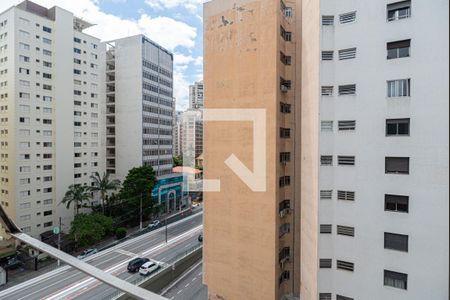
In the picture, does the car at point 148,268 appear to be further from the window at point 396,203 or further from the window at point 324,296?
the window at point 396,203

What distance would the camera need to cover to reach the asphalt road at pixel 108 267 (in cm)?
1365

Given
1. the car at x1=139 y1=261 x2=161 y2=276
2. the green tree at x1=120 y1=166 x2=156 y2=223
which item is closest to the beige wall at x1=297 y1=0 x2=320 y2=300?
the car at x1=139 y1=261 x2=161 y2=276

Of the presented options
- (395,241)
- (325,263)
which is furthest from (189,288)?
(395,241)

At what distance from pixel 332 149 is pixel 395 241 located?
10.7 feet

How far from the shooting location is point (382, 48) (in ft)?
25.8

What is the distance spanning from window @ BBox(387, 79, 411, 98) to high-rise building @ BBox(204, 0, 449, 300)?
36mm

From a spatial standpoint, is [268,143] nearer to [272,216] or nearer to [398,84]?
[272,216]

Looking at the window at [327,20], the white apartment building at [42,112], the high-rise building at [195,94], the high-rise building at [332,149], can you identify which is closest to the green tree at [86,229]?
the white apartment building at [42,112]

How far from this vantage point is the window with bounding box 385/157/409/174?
753 cm

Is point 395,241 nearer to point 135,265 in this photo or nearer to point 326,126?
point 326,126

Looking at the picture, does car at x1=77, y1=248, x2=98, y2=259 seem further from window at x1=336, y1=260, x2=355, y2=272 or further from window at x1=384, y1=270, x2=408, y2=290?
window at x1=384, y1=270, x2=408, y2=290

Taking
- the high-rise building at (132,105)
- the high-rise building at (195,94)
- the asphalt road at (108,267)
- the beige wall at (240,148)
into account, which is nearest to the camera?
the beige wall at (240,148)

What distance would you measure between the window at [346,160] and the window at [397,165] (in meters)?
0.95

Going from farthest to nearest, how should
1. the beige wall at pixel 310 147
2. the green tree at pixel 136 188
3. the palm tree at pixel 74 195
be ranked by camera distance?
1. the green tree at pixel 136 188
2. the palm tree at pixel 74 195
3. the beige wall at pixel 310 147
